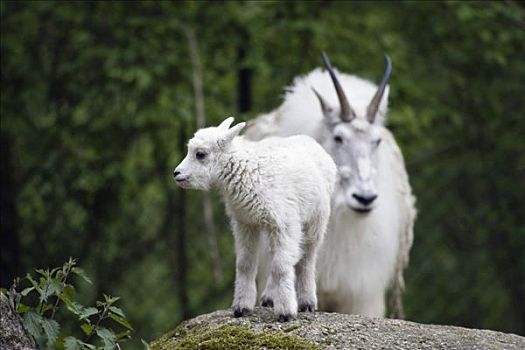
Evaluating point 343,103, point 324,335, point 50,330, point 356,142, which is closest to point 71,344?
point 50,330

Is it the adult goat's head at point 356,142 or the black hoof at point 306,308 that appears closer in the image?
the black hoof at point 306,308

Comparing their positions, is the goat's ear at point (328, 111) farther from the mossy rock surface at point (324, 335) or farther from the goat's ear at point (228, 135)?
the goat's ear at point (228, 135)

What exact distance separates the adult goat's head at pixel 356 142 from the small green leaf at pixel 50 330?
302cm

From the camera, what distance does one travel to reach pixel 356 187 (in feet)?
24.1

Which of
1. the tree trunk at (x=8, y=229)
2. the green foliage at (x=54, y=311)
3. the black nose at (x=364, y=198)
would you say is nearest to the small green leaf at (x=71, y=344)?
the green foliage at (x=54, y=311)

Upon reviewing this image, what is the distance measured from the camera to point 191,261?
14.1 metres

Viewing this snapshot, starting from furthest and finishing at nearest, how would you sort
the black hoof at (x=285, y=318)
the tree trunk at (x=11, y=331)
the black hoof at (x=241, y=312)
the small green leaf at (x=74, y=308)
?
the black hoof at (x=241, y=312) → the black hoof at (x=285, y=318) → the small green leaf at (x=74, y=308) → the tree trunk at (x=11, y=331)

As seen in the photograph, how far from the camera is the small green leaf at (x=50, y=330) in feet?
15.1

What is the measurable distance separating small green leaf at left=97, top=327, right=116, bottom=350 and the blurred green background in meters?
5.28

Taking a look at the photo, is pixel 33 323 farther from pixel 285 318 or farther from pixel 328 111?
pixel 328 111

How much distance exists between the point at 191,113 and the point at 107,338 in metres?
5.87

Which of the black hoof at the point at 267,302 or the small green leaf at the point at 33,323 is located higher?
the small green leaf at the point at 33,323

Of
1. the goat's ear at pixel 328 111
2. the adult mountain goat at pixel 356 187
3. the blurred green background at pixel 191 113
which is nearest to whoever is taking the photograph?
the adult mountain goat at pixel 356 187

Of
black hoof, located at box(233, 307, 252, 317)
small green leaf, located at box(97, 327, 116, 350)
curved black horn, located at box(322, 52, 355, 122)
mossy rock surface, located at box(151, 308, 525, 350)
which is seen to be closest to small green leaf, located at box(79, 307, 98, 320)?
small green leaf, located at box(97, 327, 116, 350)
